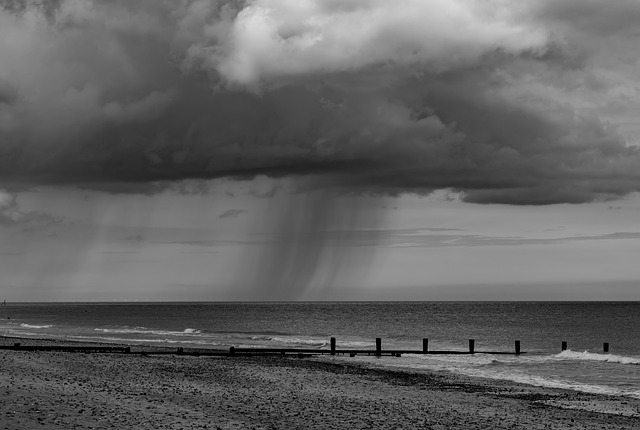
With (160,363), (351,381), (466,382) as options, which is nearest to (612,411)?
(466,382)

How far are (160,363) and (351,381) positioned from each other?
1379cm

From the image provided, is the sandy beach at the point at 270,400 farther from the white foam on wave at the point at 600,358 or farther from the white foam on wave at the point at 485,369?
the white foam on wave at the point at 600,358

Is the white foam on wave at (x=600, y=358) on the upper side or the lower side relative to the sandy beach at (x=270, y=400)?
lower

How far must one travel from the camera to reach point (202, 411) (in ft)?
81.2

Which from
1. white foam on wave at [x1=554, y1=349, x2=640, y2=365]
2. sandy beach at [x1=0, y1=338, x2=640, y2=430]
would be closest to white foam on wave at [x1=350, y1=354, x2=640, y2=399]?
sandy beach at [x1=0, y1=338, x2=640, y2=430]

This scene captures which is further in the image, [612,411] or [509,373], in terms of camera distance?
[509,373]

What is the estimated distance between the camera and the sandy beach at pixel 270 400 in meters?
22.8

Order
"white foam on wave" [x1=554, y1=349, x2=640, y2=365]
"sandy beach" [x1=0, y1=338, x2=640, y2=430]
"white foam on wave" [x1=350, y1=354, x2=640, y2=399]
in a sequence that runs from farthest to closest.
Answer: "white foam on wave" [x1=554, y1=349, x2=640, y2=365]
"white foam on wave" [x1=350, y1=354, x2=640, y2=399]
"sandy beach" [x1=0, y1=338, x2=640, y2=430]

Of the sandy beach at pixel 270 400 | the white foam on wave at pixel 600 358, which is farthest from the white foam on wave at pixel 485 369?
the white foam on wave at pixel 600 358

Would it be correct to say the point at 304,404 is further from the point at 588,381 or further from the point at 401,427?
the point at 588,381

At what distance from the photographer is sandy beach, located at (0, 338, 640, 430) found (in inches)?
896

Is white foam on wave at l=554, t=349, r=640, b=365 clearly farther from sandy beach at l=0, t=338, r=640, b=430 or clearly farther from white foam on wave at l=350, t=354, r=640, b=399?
sandy beach at l=0, t=338, r=640, b=430

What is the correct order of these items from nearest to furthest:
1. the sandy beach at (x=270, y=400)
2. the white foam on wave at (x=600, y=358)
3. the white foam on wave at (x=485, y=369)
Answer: the sandy beach at (x=270, y=400), the white foam on wave at (x=485, y=369), the white foam on wave at (x=600, y=358)

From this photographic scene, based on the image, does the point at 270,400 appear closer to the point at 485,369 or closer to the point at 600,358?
the point at 485,369
